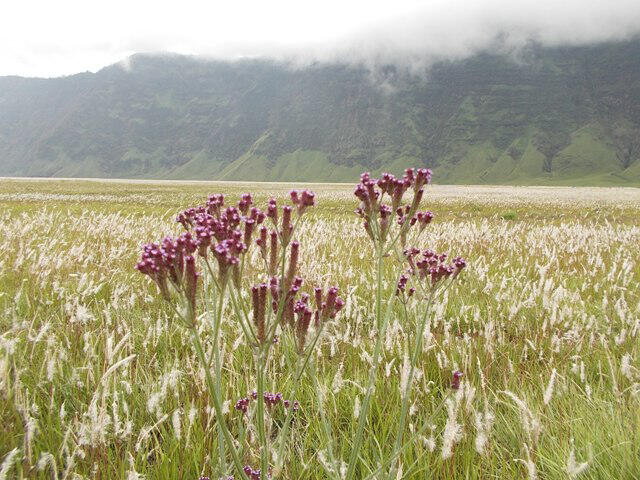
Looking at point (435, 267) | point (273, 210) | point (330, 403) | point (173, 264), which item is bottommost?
point (330, 403)

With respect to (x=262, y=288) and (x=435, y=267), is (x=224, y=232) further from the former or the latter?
(x=435, y=267)

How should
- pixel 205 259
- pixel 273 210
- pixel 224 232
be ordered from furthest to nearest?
pixel 273 210
pixel 224 232
pixel 205 259

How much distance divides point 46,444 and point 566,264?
22.9 feet

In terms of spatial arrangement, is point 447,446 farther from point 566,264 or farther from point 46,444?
point 566,264

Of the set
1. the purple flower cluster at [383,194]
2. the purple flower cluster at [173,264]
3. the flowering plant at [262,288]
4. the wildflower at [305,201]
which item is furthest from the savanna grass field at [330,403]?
the wildflower at [305,201]

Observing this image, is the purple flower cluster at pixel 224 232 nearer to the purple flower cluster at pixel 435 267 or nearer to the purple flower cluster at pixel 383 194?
the purple flower cluster at pixel 383 194

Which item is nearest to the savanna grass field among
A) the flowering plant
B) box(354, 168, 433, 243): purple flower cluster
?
the flowering plant

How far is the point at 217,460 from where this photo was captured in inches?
78.7

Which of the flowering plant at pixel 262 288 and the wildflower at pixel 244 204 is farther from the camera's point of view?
the wildflower at pixel 244 204

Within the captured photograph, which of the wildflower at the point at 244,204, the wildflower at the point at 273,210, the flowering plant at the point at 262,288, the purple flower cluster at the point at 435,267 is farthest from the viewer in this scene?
the purple flower cluster at the point at 435,267

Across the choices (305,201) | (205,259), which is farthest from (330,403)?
(205,259)

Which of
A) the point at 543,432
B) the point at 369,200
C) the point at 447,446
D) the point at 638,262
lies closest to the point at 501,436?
the point at 543,432

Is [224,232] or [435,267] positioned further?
[435,267]

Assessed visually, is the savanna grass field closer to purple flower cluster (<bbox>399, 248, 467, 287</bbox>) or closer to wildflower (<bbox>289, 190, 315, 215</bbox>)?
purple flower cluster (<bbox>399, 248, 467, 287</bbox>)
